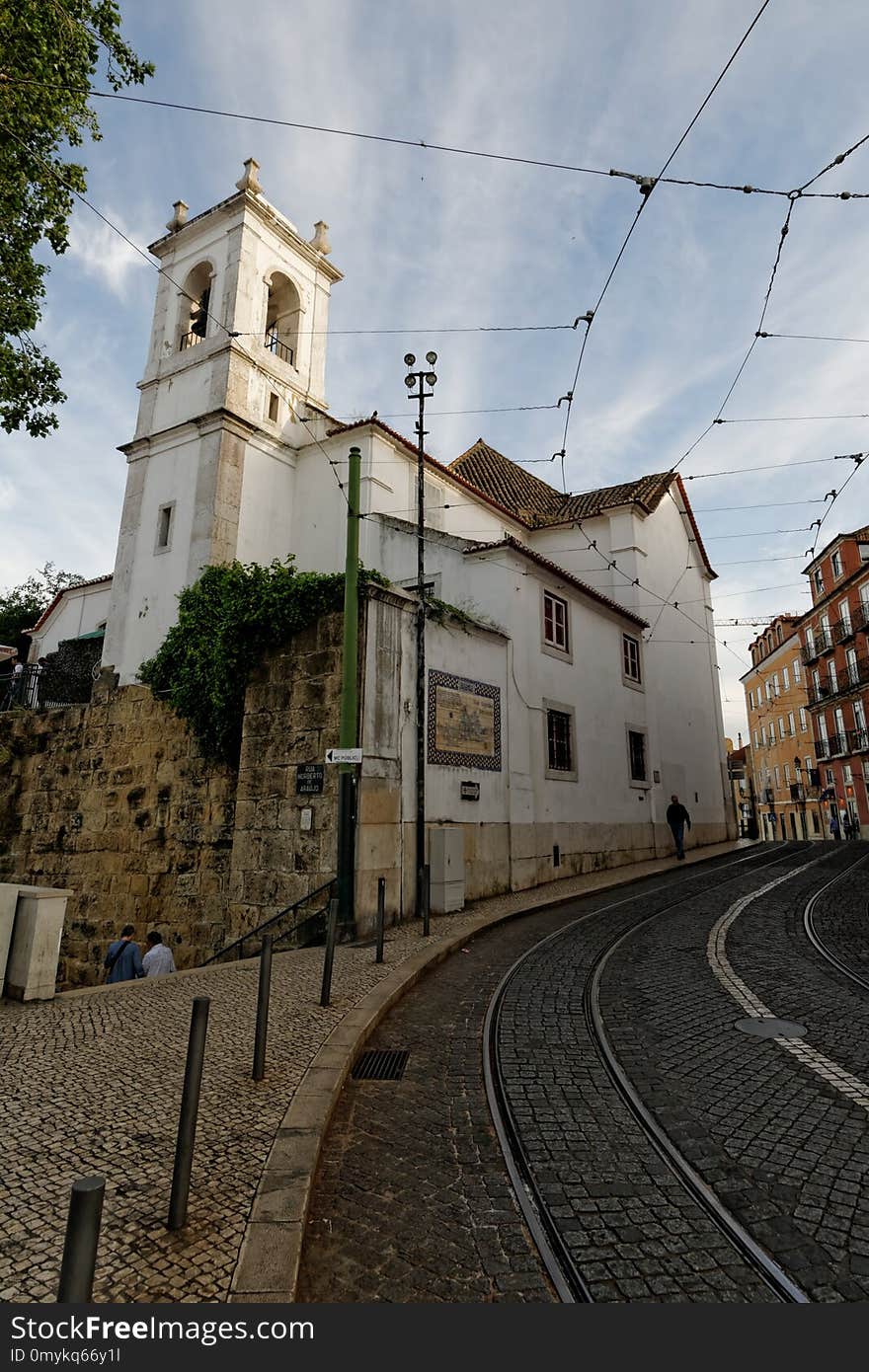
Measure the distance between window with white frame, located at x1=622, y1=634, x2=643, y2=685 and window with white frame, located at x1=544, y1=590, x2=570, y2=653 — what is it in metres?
4.19

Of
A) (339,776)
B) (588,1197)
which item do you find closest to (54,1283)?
(588,1197)

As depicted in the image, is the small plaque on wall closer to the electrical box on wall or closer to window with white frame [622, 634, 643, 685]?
the electrical box on wall

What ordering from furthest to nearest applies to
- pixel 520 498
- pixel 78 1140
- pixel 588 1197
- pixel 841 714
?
1. pixel 841 714
2. pixel 520 498
3. pixel 78 1140
4. pixel 588 1197

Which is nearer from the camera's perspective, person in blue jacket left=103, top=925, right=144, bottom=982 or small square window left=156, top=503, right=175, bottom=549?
person in blue jacket left=103, top=925, right=144, bottom=982

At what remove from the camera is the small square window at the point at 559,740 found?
51.9ft

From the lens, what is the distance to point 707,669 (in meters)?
28.1

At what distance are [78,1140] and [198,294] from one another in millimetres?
24577

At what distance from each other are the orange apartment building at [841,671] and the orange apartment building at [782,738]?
62.6 inches

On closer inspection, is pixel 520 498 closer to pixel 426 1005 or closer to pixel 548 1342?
pixel 426 1005

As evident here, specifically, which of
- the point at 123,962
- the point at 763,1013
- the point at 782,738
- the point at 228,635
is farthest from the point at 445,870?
the point at 782,738

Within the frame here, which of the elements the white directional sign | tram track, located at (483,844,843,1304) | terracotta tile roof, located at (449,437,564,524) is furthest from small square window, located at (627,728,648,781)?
tram track, located at (483,844,843,1304)

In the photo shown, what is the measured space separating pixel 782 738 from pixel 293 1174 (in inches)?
1999

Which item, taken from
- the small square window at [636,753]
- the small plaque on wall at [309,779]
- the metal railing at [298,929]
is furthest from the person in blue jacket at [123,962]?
the small square window at [636,753]

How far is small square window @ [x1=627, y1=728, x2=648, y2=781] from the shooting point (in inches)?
784
